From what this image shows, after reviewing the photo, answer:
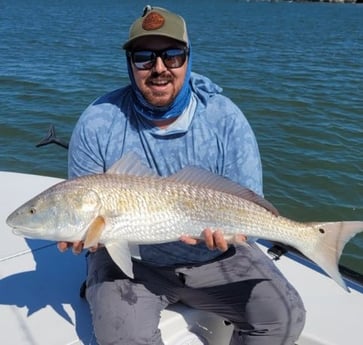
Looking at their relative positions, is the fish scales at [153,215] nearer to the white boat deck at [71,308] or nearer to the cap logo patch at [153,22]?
the white boat deck at [71,308]

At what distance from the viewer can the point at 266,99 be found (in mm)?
13125

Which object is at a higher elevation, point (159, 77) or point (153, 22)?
point (153, 22)

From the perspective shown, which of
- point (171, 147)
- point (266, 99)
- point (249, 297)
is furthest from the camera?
point (266, 99)

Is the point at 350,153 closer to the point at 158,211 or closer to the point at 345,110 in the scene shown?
the point at 345,110

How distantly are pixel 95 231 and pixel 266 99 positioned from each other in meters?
11.1

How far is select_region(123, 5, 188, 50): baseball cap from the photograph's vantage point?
9.49ft

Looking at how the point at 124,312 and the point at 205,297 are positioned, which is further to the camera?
the point at 205,297

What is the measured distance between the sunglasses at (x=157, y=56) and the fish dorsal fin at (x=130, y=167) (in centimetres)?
56

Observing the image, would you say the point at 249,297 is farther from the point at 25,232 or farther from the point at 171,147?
the point at 25,232

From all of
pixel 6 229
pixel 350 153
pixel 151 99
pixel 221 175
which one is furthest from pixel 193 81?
pixel 350 153

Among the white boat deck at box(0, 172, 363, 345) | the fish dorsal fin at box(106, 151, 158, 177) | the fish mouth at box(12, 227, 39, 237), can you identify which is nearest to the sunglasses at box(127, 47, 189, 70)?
the fish dorsal fin at box(106, 151, 158, 177)

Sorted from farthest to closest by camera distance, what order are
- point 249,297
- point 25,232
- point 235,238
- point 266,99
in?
point 266,99 < point 249,297 < point 235,238 < point 25,232

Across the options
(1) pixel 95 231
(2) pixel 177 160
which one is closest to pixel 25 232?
(1) pixel 95 231

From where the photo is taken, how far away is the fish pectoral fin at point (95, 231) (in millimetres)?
2590
